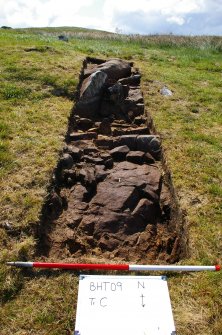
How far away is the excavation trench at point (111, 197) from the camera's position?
6219 mm

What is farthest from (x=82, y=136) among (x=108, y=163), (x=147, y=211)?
(x=147, y=211)

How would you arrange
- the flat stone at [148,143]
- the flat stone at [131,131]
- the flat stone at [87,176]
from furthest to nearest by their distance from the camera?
the flat stone at [131,131]
the flat stone at [148,143]
the flat stone at [87,176]

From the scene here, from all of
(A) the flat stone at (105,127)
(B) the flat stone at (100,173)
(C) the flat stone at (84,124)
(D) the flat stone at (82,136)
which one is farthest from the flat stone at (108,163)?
(C) the flat stone at (84,124)

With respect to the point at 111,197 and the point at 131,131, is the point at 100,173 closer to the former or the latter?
the point at 111,197

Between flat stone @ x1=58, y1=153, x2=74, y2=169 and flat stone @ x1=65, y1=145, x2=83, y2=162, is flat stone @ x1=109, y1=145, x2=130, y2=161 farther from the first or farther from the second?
flat stone @ x1=58, y1=153, x2=74, y2=169

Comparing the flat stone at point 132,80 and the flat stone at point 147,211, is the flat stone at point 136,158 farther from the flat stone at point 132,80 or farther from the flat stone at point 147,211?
the flat stone at point 132,80

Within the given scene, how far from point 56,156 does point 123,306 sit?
163 inches

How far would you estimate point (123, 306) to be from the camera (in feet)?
14.9

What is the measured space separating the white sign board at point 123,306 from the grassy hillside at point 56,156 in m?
0.22

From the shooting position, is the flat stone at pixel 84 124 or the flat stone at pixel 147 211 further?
the flat stone at pixel 84 124

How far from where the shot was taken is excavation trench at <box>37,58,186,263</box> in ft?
20.4

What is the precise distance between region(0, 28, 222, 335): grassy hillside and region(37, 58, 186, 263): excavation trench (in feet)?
1.15

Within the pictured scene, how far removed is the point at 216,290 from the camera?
16.6 ft

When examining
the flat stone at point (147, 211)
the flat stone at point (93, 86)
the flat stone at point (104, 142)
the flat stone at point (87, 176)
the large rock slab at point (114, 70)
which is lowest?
the flat stone at point (147, 211)
